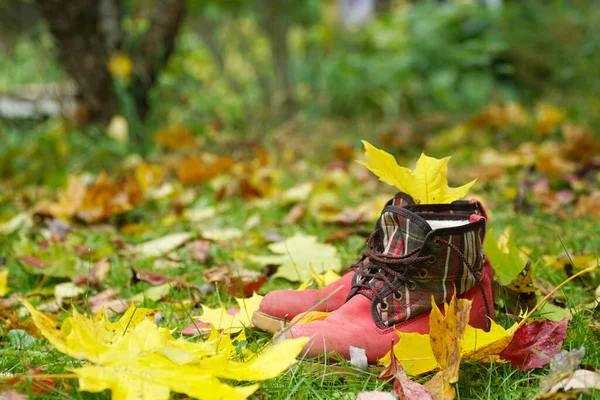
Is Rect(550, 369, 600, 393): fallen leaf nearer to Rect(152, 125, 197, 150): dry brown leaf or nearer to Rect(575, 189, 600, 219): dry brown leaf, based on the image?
Rect(575, 189, 600, 219): dry brown leaf

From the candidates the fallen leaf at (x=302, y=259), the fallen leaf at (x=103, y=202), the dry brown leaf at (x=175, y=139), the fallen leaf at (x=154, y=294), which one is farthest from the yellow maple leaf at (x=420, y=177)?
the dry brown leaf at (x=175, y=139)

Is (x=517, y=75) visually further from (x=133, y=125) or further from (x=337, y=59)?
(x=133, y=125)

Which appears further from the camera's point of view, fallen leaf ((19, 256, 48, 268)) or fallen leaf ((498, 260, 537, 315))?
fallen leaf ((19, 256, 48, 268))

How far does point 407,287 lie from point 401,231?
0.11 metres

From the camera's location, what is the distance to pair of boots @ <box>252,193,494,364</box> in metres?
1.10

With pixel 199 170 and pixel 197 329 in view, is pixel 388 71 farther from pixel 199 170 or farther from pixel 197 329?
pixel 197 329

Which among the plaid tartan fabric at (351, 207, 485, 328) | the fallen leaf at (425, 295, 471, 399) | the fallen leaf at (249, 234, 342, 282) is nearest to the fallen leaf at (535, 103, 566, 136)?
the fallen leaf at (249, 234, 342, 282)

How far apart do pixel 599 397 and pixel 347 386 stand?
40 cm

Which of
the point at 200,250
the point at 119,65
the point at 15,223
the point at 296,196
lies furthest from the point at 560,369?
the point at 119,65

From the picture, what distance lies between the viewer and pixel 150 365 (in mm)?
860

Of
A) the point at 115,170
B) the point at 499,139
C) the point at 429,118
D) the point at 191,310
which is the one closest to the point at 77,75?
the point at 115,170

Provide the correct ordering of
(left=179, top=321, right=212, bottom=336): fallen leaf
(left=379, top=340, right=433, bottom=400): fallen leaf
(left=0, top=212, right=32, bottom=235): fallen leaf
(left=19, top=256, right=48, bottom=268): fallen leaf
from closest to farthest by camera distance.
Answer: (left=379, top=340, right=433, bottom=400): fallen leaf < (left=179, top=321, right=212, bottom=336): fallen leaf < (left=19, top=256, right=48, bottom=268): fallen leaf < (left=0, top=212, right=32, bottom=235): fallen leaf

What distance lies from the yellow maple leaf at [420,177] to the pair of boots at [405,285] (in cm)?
3

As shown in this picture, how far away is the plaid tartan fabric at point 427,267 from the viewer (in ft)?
3.67
